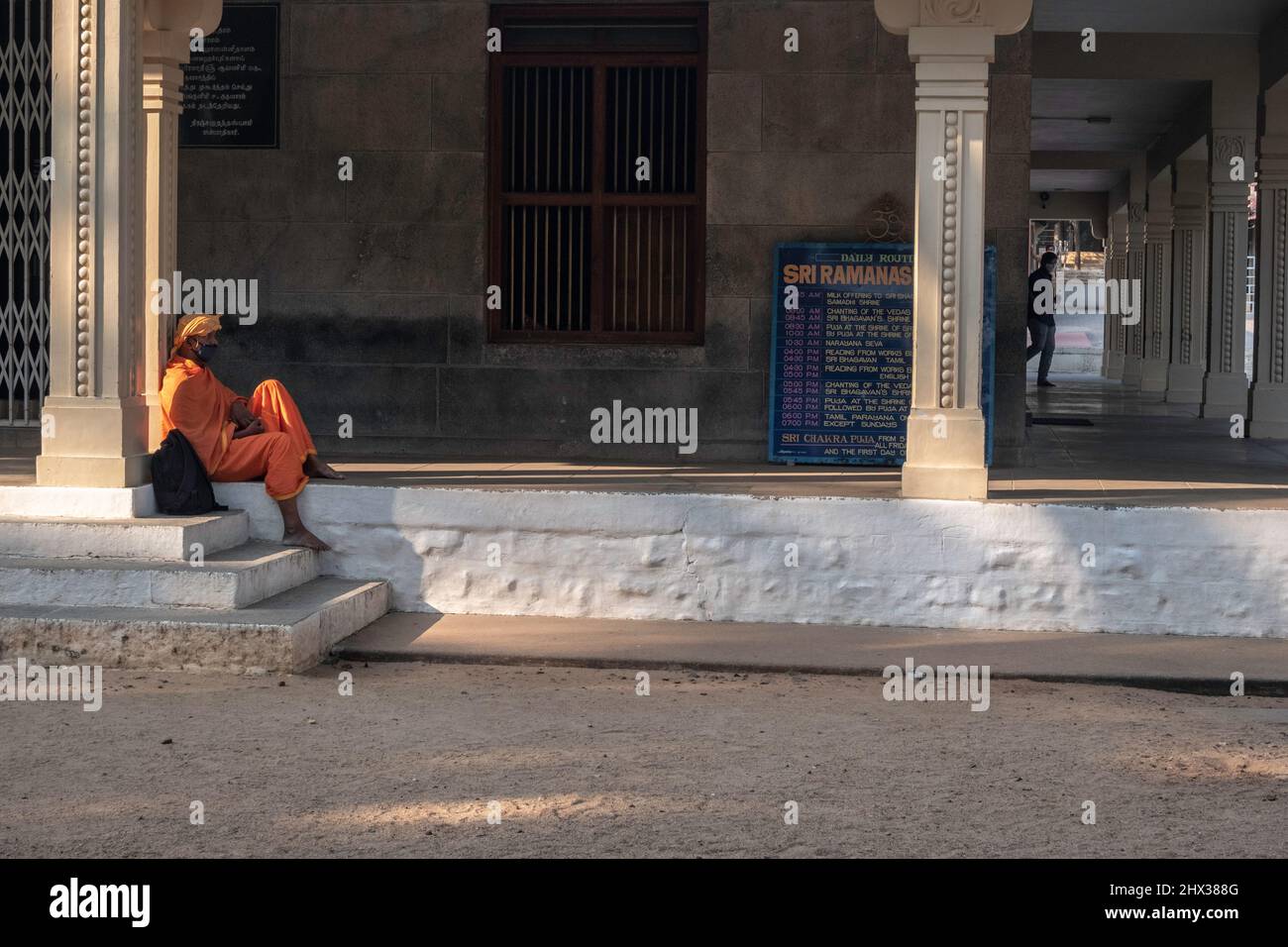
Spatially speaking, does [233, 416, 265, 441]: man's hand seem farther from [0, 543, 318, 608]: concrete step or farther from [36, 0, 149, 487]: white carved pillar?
[0, 543, 318, 608]: concrete step

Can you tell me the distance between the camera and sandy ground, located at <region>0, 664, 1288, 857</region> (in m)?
5.14

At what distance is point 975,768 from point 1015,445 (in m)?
5.55

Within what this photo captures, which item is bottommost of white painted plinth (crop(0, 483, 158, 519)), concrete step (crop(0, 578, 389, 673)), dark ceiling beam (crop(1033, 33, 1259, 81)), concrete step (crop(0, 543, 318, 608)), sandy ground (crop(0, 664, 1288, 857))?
sandy ground (crop(0, 664, 1288, 857))

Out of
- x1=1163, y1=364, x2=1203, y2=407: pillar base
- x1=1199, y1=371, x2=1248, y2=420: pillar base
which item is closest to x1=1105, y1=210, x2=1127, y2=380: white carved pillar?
x1=1163, y1=364, x2=1203, y2=407: pillar base

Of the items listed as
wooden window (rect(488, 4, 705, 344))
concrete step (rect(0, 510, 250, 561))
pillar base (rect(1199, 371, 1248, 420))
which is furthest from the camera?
pillar base (rect(1199, 371, 1248, 420))

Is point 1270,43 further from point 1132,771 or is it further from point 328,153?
point 1132,771

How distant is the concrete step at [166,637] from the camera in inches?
298

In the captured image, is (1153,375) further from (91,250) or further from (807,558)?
(91,250)

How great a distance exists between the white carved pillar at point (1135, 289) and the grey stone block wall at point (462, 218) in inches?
683

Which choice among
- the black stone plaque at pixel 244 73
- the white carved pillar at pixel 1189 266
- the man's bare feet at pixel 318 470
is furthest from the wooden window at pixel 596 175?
the white carved pillar at pixel 1189 266

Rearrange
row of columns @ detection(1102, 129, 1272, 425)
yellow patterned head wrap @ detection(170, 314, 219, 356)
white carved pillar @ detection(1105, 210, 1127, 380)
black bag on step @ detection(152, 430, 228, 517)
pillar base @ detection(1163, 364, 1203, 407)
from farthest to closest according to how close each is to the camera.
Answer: white carved pillar @ detection(1105, 210, 1127, 380)
pillar base @ detection(1163, 364, 1203, 407)
row of columns @ detection(1102, 129, 1272, 425)
yellow patterned head wrap @ detection(170, 314, 219, 356)
black bag on step @ detection(152, 430, 228, 517)

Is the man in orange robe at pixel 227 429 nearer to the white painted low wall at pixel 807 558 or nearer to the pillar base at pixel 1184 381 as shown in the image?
the white painted low wall at pixel 807 558

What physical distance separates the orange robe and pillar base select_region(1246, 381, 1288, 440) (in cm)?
969

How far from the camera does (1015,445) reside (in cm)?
1134
